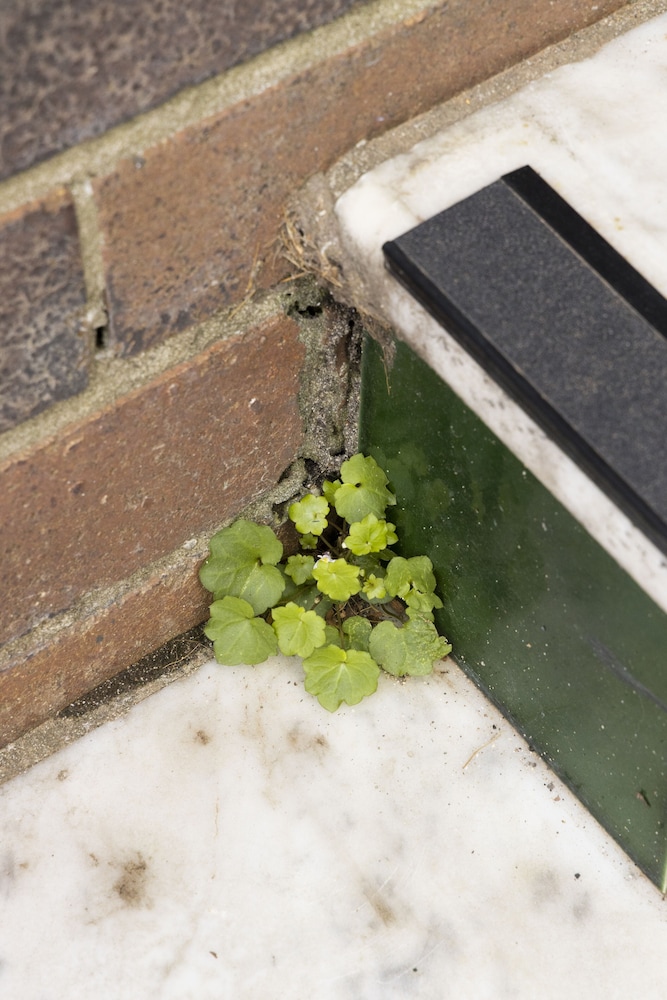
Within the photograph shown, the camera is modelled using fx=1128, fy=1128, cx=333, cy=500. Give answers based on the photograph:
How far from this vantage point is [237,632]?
1529 millimetres

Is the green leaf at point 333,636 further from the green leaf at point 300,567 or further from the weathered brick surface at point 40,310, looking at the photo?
the weathered brick surface at point 40,310

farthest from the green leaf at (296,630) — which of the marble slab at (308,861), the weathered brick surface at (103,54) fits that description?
the weathered brick surface at (103,54)

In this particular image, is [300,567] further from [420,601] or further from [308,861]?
[308,861]

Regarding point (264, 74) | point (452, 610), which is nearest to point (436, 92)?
point (264, 74)

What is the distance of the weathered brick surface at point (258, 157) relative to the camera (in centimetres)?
108

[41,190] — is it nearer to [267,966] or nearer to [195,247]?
[195,247]

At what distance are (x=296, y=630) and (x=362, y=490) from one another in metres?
0.21

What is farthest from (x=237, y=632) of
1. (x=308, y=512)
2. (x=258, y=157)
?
(x=258, y=157)

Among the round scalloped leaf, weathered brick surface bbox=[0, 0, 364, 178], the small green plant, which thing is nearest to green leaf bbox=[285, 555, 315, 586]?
the small green plant

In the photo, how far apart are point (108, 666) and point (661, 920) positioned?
0.82 metres

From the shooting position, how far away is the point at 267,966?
1.41 m

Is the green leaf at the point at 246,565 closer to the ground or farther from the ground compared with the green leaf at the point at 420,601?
farther from the ground

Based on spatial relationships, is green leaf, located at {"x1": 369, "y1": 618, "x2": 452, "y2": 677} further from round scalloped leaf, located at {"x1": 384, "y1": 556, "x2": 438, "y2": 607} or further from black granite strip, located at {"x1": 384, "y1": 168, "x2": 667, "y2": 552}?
black granite strip, located at {"x1": 384, "y1": 168, "x2": 667, "y2": 552}

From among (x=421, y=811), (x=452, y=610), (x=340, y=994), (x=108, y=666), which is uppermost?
(x=108, y=666)
